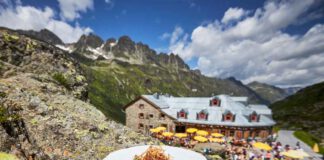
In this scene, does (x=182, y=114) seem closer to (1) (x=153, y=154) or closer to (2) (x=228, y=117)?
(2) (x=228, y=117)

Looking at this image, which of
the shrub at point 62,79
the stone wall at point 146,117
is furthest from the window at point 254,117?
the shrub at point 62,79

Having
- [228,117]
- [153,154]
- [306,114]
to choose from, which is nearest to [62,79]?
[153,154]

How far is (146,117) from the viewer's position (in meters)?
57.5

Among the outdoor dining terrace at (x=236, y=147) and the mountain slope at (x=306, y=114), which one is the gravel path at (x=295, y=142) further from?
the mountain slope at (x=306, y=114)

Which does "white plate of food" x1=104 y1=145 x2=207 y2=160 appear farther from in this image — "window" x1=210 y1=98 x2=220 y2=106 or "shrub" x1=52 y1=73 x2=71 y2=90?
"window" x1=210 y1=98 x2=220 y2=106

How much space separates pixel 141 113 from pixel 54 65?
46427mm

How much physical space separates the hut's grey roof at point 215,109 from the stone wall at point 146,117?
1776 mm

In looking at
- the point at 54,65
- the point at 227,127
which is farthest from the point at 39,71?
the point at 227,127

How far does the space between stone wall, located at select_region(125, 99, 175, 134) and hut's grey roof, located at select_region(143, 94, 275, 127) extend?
1776mm

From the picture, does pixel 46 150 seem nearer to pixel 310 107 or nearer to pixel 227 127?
pixel 227 127

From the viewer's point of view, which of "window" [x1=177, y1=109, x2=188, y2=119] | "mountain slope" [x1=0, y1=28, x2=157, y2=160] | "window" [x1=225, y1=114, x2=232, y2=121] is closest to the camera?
"mountain slope" [x1=0, y1=28, x2=157, y2=160]

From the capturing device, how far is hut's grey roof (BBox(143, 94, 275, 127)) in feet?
161

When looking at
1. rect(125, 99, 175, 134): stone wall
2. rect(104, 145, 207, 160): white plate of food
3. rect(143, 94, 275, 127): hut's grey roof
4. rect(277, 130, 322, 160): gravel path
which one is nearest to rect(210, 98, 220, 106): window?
rect(143, 94, 275, 127): hut's grey roof

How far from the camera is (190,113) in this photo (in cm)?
5481
